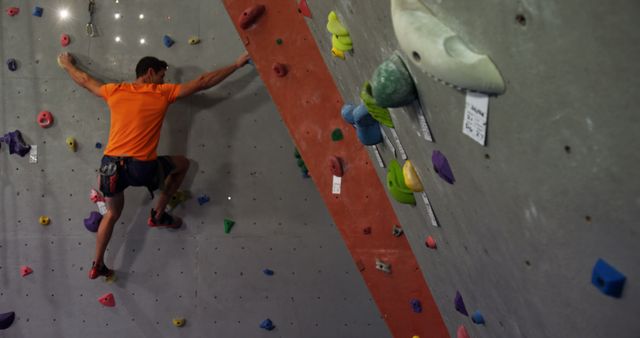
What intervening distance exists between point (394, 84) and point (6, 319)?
3012 millimetres

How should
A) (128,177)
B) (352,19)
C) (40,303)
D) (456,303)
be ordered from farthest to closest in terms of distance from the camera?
(40,303), (128,177), (456,303), (352,19)

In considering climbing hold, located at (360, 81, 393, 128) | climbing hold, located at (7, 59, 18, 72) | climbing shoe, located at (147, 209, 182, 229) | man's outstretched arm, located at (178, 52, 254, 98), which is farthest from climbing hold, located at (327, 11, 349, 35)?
climbing hold, located at (7, 59, 18, 72)

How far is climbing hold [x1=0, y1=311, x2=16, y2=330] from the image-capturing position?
125 inches

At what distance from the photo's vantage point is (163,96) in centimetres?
278

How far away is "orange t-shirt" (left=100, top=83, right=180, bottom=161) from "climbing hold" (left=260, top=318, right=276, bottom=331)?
1.05 m

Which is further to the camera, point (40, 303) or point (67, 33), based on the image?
point (40, 303)

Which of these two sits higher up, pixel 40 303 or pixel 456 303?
pixel 456 303

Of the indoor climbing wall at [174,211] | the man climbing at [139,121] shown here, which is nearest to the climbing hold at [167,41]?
the indoor climbing wall at [174,211]

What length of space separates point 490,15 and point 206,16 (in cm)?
259

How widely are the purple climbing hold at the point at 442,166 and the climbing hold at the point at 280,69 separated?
58.3 inches

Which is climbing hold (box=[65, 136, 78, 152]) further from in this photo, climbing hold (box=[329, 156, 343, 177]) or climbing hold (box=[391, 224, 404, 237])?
climbing hold (box=[391, 224, 404, 237])

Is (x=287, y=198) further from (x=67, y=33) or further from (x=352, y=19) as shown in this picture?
(x=352, y=19)

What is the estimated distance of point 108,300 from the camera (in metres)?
3.18

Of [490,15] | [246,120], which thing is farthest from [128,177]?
[490,15]
